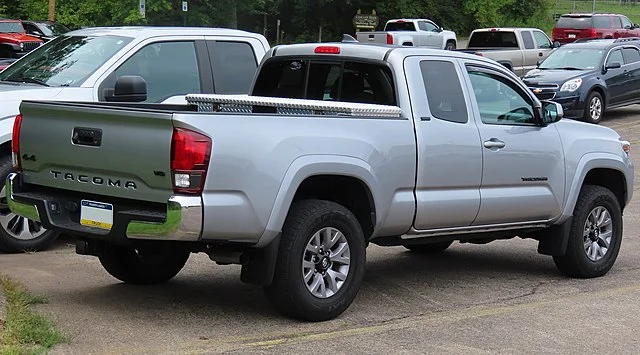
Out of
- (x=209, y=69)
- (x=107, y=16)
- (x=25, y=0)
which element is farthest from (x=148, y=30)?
(x=25, y=0)

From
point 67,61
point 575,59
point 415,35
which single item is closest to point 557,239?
point 67,61

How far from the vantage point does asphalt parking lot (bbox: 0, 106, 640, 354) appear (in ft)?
21.0

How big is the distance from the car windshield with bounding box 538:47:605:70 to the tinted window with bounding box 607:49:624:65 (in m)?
0.19

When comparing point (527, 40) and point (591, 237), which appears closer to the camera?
point (591, 237)

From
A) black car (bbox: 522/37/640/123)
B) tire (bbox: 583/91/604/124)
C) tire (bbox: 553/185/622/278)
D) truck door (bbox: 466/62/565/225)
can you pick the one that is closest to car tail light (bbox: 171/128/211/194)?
truck door (bbox: 466/62/565/225)

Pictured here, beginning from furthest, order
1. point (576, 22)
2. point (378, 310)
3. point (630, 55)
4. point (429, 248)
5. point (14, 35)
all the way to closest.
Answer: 1. point (576, 22)
2. point (14, 35)
3. point (630, 55)
4. point (429, 248)
5. point (378, 310)

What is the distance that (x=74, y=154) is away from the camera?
6.75 meters

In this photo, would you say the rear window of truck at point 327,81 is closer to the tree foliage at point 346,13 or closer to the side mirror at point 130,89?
the side mirror at point 130,89

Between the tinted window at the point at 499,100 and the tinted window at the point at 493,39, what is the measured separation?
22266mm

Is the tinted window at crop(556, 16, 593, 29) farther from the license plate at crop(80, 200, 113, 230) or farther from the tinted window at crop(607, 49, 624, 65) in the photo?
the license plate at crop(80, 200, 113, 230)

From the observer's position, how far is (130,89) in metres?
9.06

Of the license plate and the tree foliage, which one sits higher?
the license plate

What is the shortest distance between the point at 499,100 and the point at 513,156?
0.50 metres

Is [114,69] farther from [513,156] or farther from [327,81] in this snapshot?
[513,156]
